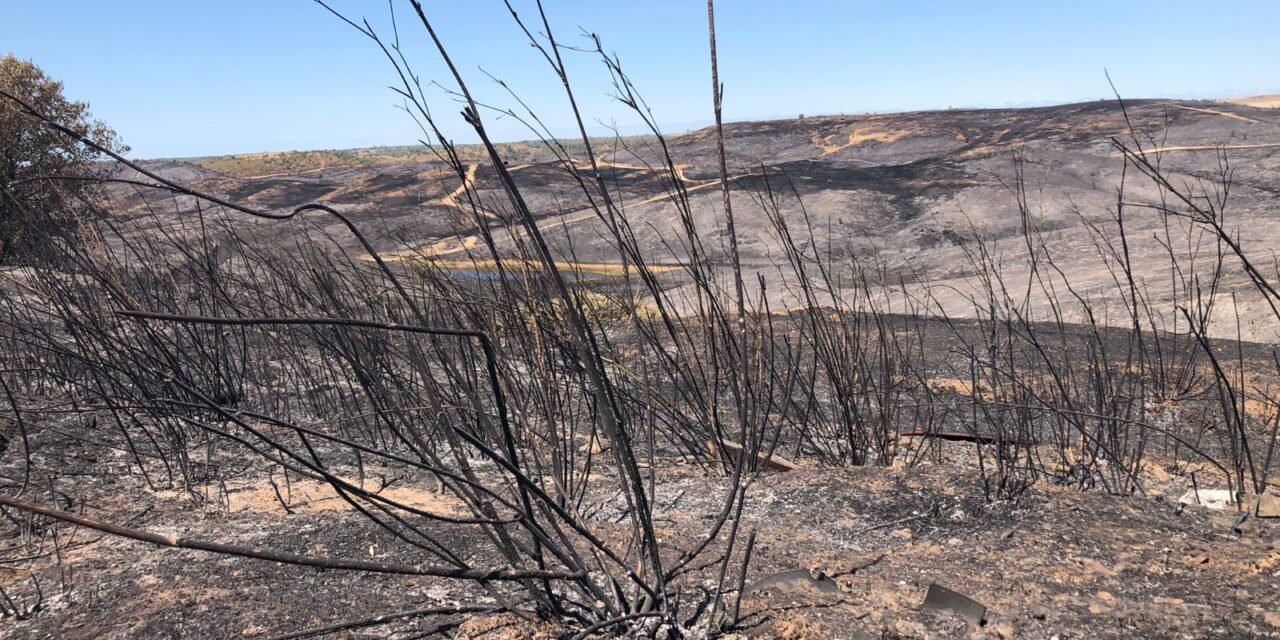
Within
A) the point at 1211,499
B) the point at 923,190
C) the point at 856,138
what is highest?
the point at 856,138

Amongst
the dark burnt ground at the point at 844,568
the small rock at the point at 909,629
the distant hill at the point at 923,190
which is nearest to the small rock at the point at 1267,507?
the dark burnt ground at the point at 844,568

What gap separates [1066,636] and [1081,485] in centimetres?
123

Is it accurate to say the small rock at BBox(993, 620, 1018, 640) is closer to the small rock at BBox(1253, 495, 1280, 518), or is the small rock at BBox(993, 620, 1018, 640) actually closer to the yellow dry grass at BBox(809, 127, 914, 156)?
the small rock at BBox(1253, 495, 1280, 518)

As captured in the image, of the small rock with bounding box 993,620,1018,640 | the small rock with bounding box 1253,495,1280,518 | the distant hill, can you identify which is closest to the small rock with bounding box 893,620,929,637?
the small rock with bounding box 993,620,1018,640

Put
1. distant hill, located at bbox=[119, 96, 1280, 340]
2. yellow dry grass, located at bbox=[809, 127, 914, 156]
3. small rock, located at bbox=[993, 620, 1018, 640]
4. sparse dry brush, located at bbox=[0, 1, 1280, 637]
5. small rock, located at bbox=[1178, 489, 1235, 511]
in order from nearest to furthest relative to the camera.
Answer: sparse dry brush, located at bbox=[0, 1, 1280, 637], small rock, located at bbox=[993, 620, 1018, 640], small rock, located at bbox=[1178, 489, 1235, 511], distant hill, located at bbox=[119, 96, 1280, 340], yellow dry grass, located at bbox=[809, 127, 914, 156]

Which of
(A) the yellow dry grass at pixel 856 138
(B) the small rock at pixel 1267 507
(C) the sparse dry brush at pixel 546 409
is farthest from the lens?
(A) the yellow dry grass at pixel 856 138

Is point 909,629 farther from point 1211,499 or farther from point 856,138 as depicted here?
point 856,138

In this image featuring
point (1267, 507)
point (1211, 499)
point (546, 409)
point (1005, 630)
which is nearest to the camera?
point (1005, 630)

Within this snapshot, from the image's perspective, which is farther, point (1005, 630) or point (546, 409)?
point (546, 409)

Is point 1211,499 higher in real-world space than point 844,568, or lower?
lower

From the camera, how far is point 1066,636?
160 centimetres

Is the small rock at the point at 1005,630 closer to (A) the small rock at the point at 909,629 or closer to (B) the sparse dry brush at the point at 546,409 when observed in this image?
(A) the small rock at the point at 909,629

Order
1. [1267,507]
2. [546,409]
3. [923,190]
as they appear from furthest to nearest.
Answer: [923,190], [1267,507], [546,409]

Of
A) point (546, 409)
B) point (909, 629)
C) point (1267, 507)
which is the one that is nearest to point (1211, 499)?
point (1267, 507)
